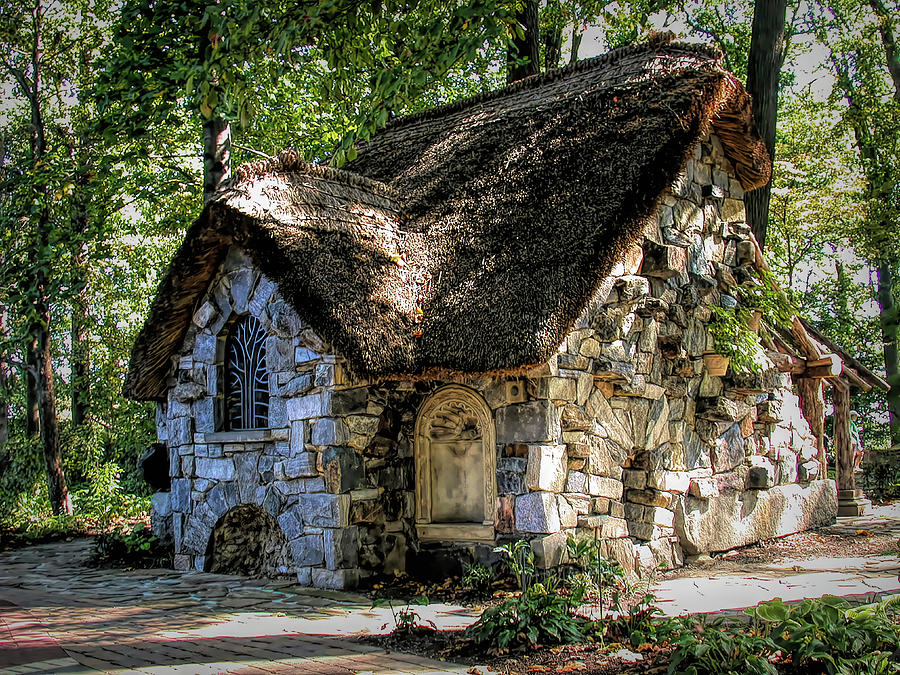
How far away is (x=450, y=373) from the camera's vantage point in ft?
24.5

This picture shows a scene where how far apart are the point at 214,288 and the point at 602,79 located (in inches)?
210

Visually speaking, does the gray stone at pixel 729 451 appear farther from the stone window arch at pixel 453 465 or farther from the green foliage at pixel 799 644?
the green foliage at pixel 799 644

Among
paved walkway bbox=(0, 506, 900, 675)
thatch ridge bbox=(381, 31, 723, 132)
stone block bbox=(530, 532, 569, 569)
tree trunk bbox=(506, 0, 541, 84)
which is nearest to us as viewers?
paved walkway bbox=(0, 506, 900, 675)

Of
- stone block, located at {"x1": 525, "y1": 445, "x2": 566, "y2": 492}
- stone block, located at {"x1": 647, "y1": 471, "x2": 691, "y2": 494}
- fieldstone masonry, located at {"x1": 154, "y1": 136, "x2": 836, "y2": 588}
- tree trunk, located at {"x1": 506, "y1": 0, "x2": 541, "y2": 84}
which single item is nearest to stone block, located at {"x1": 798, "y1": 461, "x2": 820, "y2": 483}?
fieldstone masonry, located at {"x1": 154, "y1": 136, "x2": 836, "y2": 588}

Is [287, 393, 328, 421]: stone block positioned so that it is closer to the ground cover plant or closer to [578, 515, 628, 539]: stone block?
the ground cover plant

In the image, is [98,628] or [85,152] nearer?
[98,628]

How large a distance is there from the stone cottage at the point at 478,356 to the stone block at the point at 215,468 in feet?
0.07

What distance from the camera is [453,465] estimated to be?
803cm

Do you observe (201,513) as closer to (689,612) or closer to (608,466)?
(608,466)

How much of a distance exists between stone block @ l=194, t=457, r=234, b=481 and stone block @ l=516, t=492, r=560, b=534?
124 inches

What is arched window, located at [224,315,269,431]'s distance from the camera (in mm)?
8641

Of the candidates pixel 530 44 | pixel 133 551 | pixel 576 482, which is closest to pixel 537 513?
pixel 576 482

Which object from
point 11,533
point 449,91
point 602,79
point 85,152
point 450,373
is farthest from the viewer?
point 449,91

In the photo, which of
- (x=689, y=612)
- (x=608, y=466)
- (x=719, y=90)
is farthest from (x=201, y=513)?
(x=719, y=90)
